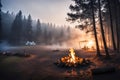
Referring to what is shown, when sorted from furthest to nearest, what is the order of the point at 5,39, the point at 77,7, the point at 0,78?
the point at 5,39 → the point at 77,7 → the point at 0,78

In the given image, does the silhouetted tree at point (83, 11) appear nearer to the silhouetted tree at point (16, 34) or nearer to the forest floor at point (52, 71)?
the forest floor at point (52, 71)

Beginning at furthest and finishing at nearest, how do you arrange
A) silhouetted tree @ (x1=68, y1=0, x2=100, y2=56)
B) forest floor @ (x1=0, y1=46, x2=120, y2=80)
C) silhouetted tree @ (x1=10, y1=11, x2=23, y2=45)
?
1. silhouetted tree @ (x1=10, y1=11, x2=23, y2=45)
2. silhouetted tree @ (x1=68, y1=0, x2=100, y2=56)
3. forest floor @ (x1=0, y1=46, x2=120, y2=80)

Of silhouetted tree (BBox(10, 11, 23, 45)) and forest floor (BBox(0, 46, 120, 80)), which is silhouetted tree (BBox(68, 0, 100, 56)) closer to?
forest floor (BBox(0, 46, 120, 80))

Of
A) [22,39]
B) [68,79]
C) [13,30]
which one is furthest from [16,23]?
[68,79]

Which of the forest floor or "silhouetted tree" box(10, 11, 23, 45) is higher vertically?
"silhouetted tree" box(10, 11, 23, 45)

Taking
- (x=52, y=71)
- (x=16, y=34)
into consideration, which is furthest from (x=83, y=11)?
(x=16, y=34)

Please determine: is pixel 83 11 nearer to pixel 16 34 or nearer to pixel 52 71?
pixel 52 71

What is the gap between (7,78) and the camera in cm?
1432

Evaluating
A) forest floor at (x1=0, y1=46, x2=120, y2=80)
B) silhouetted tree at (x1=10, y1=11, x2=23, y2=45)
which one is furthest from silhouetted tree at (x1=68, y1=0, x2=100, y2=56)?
silhouetted tree at (x1=10, y1=11, x2=23, y2=45)

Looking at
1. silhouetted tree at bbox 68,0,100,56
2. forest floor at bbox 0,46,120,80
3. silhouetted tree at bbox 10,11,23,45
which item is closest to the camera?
forest floor at bbox 0,46,120,80

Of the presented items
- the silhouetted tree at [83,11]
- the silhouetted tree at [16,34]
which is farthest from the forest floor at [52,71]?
the silhouetted tree at [16,34]

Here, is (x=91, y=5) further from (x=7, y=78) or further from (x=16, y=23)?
(x=16, y=23)

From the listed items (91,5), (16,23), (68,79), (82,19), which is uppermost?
(16,23)

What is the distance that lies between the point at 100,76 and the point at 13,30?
69442mm
